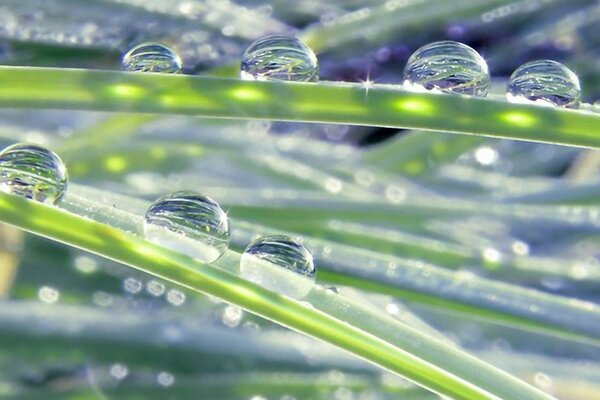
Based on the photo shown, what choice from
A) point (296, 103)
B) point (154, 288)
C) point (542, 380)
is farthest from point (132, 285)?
point (296, 103)

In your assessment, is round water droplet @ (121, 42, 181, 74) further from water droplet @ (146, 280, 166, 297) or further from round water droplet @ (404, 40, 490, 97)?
water droplet @ (146, 280, 166, 297)

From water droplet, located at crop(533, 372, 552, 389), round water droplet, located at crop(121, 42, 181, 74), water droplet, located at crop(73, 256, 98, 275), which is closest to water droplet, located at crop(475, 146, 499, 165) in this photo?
water droplet, located at crop(533, 372, 552, 389)

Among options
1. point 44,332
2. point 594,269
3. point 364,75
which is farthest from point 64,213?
point 364,75

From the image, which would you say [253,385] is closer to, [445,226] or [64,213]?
[445,226]

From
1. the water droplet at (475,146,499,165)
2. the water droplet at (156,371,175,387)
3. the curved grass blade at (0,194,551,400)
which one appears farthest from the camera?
the water droplet at (475,146,499,165)

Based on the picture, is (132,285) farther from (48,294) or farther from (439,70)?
(439,70)

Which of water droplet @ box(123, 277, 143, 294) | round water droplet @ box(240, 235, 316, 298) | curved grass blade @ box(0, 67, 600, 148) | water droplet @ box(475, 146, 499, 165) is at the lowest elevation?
round water droplet @ box(240, 235, 316, 298)

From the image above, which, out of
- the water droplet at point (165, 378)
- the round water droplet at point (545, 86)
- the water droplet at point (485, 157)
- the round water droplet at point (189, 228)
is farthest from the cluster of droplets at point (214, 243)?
the water droplet at point (485, 157)

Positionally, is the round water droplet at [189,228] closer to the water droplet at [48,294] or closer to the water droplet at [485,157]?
the water droplet at [48,294]
